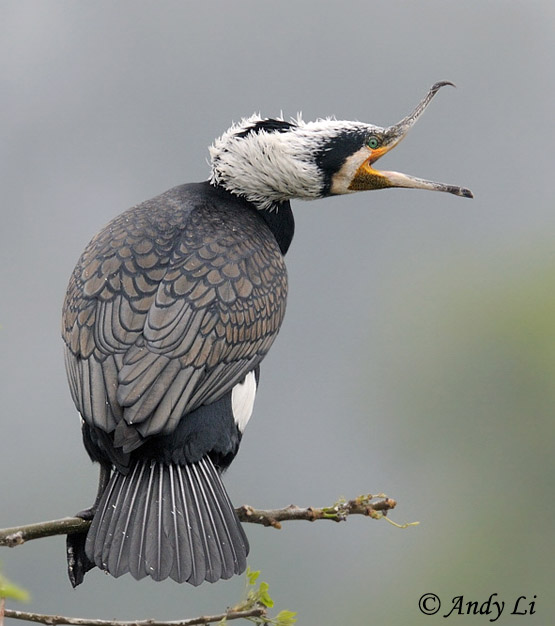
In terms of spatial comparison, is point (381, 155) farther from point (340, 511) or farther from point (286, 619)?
point (286, 619)

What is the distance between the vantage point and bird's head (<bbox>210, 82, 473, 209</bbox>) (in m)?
4.10

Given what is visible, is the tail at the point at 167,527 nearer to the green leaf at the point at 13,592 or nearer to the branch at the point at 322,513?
the branch at the point at 322,513

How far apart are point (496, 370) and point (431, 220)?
35.4m

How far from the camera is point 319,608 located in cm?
3709

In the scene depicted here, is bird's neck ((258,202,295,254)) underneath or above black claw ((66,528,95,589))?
above

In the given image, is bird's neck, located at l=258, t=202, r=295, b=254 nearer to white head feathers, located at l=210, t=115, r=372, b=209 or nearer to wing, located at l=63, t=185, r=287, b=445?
white head feathers, located at l=210, t=115, r=372, b=209

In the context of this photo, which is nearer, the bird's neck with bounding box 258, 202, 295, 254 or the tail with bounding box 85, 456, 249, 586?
the tail with bounding box 85, 456, 249, 586

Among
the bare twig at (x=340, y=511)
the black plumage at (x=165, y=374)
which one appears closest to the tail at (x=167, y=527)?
the black plumage at (x=165, y=374)

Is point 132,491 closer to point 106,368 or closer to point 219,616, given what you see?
point 106,368

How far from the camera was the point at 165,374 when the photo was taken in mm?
3322

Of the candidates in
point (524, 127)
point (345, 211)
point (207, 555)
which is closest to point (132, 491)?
point (207, 555)

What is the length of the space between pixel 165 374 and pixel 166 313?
0.67ft

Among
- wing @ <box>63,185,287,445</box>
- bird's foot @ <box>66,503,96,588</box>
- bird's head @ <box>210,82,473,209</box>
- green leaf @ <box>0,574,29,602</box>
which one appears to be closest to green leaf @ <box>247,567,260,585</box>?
wing @ <box>63,185,287,445</box>

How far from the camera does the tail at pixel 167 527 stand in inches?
127
